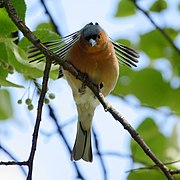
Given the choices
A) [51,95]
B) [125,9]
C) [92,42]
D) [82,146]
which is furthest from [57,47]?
[125,9]

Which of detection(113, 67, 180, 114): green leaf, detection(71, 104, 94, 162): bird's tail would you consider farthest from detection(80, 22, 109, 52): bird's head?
detection(71, 104, 94, 162): bird's tail

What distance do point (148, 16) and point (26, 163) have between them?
2.60 metres

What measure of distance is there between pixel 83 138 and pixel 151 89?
81 cm

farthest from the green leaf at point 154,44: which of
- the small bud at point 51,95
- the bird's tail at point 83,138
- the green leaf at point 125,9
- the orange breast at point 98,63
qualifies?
the small bud at point 51,95

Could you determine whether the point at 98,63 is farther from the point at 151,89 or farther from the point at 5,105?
the point at 5,105

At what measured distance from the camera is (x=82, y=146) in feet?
14.3

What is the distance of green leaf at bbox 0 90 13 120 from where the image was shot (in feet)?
14.9

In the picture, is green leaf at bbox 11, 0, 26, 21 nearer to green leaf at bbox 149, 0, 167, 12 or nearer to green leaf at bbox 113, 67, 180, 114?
green leaf at bbox 113, 67, 180, 114

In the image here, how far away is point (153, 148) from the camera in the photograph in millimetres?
4367

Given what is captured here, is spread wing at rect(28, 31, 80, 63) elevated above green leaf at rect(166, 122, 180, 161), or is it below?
above

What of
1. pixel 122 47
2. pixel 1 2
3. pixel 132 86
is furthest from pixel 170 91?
pixel 1 2

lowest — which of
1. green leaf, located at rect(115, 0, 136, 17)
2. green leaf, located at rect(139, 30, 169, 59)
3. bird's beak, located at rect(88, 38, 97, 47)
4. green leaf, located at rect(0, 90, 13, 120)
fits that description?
bird's beak, located at rect(88, 38, 97, 47)

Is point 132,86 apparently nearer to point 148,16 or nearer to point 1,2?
point 148,16

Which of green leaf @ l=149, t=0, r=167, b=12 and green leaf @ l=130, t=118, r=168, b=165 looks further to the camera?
green leaf @ l=149, t=0, r=167, b=12
